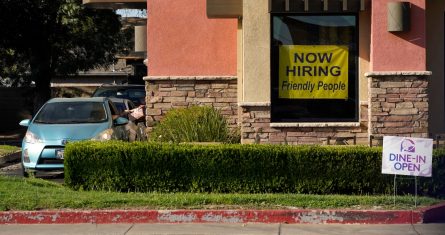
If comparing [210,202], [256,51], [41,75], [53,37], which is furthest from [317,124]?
[41,75]

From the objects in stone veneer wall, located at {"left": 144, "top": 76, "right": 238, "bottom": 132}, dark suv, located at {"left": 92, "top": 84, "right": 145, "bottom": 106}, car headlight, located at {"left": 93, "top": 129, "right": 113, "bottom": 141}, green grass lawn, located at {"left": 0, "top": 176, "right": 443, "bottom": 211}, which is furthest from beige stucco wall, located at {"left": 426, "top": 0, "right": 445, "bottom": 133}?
dark suv, located at {"left": 92, "top": 84, "right": 145, "bottom": 106}

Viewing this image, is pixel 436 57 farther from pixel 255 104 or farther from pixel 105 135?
pixel 105 135

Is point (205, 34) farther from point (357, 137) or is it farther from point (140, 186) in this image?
point (140, 186)

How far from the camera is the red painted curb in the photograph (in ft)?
31.8

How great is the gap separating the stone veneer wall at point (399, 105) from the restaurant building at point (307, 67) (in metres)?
0.02

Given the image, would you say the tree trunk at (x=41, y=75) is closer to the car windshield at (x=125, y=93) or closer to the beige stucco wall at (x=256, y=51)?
the car windshield at (x=125, y=93)

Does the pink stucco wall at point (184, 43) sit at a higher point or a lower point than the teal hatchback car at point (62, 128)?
higher

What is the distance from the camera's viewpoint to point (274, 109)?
13688 millimetres

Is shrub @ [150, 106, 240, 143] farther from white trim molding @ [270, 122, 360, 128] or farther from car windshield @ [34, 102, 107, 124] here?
car windshield @ [34, 102, 107, 124]

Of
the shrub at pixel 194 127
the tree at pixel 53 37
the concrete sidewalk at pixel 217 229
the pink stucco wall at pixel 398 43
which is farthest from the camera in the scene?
the tree at pixel 53 37

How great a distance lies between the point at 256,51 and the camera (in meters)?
13.4

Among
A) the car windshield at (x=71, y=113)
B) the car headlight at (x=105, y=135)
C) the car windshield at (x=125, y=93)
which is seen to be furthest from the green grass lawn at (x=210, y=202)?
the car windshield at (x=125, y=93)

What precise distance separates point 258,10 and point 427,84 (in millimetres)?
3306

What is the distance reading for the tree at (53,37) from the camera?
23172 mm
